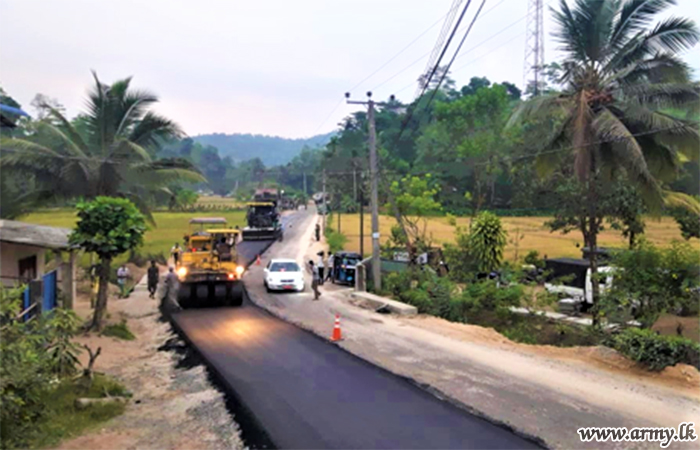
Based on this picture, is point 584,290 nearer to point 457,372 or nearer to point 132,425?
point 457,372

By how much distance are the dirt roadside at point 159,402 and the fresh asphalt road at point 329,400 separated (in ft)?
1.83

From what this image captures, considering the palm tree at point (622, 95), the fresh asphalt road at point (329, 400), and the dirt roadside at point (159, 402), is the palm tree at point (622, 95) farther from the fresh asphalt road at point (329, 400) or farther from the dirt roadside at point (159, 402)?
the dirt roadside at point (159, 402)

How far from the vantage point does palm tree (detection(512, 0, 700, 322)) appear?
53.0ft

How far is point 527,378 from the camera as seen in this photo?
12.0m

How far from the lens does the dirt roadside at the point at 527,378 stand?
9.66 meters

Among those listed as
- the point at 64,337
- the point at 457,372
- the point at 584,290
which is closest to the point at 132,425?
the point at 64,337

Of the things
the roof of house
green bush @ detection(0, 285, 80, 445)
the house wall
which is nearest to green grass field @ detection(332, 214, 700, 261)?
the roof of house

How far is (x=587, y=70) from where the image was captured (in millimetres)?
17922

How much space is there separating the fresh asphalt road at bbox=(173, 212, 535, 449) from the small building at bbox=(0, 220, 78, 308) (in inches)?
186

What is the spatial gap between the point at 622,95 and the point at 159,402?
15147 mm

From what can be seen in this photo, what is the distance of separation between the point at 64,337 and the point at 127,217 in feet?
18.5

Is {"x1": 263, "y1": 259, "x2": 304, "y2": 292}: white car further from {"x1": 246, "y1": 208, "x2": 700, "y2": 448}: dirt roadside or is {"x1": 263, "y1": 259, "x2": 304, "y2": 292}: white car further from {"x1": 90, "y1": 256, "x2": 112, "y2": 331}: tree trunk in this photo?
{"x1": 90, "y1": 256, "x2": 112, "y2": 331}: tree trunk

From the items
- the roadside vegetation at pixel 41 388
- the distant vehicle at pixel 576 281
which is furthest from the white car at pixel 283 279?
the roadside vegetation at pixel 41 388

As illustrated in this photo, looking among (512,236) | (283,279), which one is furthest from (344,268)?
(512,236)
